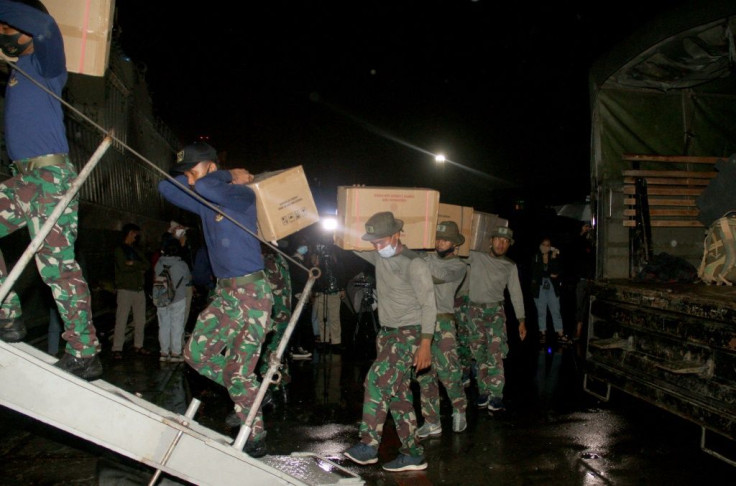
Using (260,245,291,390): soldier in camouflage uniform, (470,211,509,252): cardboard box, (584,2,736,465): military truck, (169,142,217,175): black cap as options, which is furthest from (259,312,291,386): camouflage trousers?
(584,2,736,465): military truck

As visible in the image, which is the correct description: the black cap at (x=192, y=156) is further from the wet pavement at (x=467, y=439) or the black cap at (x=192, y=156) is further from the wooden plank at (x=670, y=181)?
the wooden plank at (x=670, y=181)

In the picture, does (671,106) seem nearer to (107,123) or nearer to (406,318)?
(406,318)

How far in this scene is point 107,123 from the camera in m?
13.4

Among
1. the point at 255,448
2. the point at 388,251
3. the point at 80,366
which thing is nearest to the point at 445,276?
the point at 388,251

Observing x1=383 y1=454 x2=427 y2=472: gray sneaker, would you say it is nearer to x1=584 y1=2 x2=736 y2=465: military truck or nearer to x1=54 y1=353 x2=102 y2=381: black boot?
x1=584 y1=2 x2=736 y2=465: military truck

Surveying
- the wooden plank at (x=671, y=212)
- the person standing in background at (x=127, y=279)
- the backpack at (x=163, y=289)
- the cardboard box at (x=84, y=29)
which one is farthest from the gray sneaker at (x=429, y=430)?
the person standing in background at (x=127, y=279)

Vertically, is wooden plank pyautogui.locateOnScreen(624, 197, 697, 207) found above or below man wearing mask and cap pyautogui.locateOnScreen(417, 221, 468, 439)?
above

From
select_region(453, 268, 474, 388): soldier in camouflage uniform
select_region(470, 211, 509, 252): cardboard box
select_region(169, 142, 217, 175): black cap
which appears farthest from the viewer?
select_region(470, 211, 509, 252): cardboard box

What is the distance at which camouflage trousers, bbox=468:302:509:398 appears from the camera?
22.6ft

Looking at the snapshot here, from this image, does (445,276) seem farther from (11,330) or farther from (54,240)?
(11,330)

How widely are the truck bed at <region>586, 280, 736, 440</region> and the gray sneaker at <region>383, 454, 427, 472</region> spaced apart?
174 centimetres

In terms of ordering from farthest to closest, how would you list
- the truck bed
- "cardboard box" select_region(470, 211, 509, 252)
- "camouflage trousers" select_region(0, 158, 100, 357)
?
1. "cardboard box" select_region(470, 211, 509, 252)
2. the truck bed
3. "camouflage trousers" select_region(0, 158, 100, 357)

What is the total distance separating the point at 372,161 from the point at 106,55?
23.9 metres

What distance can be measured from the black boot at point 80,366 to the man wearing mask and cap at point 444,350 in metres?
3.18
